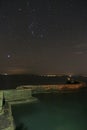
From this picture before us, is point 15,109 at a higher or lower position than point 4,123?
lower

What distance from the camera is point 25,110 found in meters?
34.7

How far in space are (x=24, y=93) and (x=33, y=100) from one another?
7.89ft

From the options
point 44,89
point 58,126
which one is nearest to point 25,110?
point 58,126

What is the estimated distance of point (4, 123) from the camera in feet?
58.7

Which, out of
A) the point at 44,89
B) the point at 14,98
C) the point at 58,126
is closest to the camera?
the point at 58,126

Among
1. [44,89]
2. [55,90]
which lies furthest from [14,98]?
[55,90]

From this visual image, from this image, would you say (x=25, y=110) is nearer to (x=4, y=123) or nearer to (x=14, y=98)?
(x=14, y=98)

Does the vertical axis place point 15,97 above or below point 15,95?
below

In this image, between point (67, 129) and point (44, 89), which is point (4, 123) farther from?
point (44, 89)

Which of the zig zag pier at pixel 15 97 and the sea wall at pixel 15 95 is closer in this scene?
the zig zag pier at pixel 15 97

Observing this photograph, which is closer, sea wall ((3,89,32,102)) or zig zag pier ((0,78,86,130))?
zig zag pier ((0,78,86,130))

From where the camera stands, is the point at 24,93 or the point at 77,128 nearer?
the point at 77,128

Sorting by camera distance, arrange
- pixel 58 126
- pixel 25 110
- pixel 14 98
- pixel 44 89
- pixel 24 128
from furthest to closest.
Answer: pixel 44 89 < pixel 14 98 < pixel 25 110 < pixel 58 126 < pixel 24 128

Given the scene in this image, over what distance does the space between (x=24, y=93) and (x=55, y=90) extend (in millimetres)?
20302
